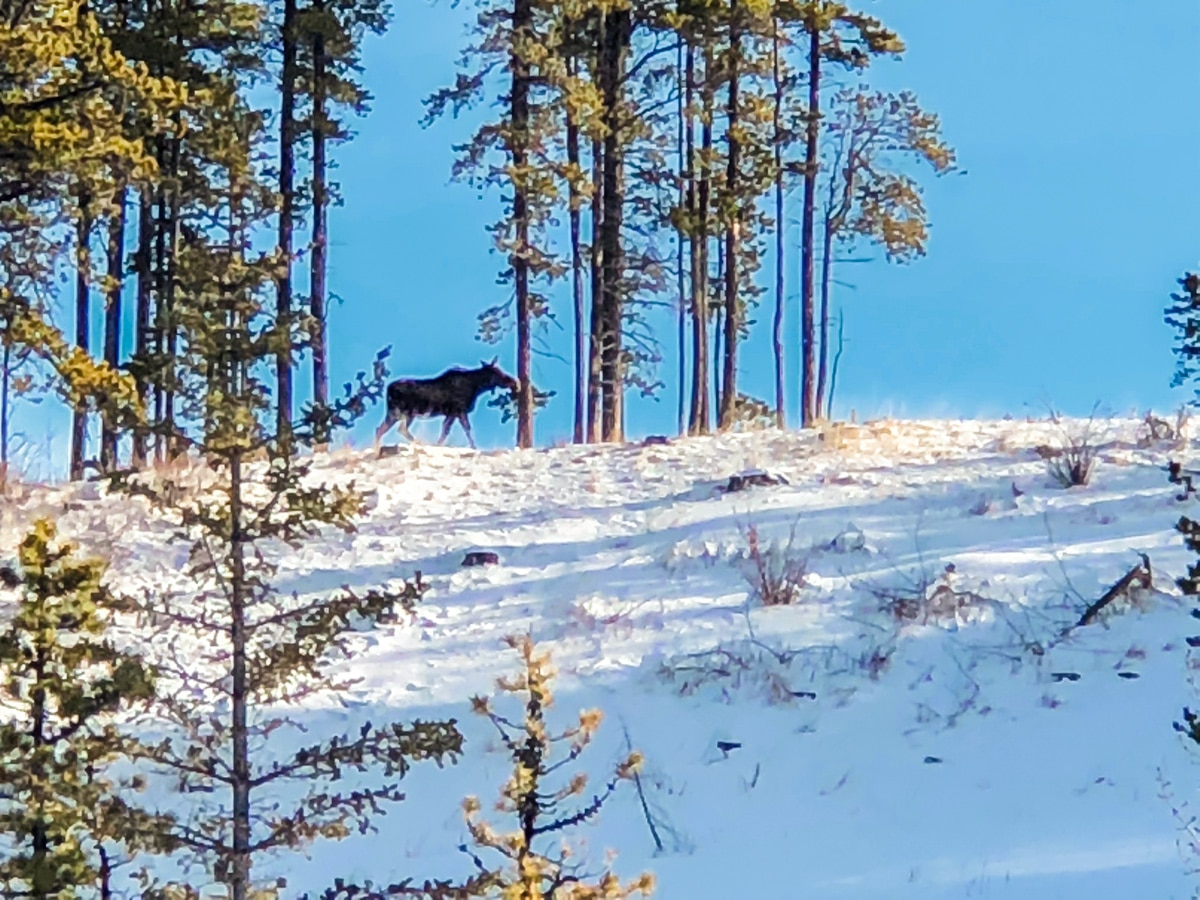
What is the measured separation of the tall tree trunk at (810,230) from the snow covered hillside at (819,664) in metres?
13.0

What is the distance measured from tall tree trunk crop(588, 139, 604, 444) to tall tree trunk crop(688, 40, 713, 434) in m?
1.91

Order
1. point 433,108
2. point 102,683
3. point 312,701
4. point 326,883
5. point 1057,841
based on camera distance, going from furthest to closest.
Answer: point 433,108 → point 312,701 → point 326,883 → point 1057,841 → point 102,683

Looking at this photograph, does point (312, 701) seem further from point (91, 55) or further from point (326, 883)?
point (91, 55)

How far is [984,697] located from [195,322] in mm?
5379

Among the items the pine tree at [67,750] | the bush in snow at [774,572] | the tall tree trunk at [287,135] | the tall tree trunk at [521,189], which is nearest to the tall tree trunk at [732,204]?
the tall tree trunk at [521,189]

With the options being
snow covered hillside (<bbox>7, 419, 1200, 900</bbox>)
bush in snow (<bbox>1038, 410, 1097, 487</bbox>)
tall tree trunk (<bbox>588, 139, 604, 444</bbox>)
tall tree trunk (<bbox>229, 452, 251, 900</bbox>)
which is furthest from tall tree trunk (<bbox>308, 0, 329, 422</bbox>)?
tall tree trunk (<bbox>229, 452, 251, 900</bbox>)

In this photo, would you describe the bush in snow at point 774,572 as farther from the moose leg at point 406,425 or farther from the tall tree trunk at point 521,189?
the tall tree trunk at point 521,189

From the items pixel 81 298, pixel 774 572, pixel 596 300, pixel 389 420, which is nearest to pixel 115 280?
pixel 81 298

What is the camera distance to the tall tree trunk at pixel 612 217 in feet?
76.0

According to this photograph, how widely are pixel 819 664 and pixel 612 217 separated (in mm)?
15673

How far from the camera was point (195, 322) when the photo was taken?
484cm

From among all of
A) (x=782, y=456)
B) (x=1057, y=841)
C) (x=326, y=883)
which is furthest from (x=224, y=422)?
(x=782, y=456)

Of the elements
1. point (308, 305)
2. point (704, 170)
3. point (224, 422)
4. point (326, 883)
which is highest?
point (704, 170)

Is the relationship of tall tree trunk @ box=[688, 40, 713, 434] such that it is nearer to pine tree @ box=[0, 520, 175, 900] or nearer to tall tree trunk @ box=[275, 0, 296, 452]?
tall tree trunk @ box=[275, 0, 296, 452]
